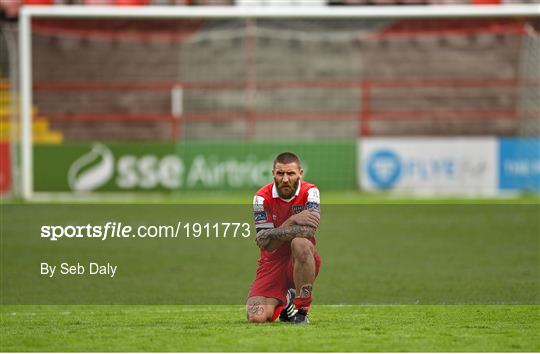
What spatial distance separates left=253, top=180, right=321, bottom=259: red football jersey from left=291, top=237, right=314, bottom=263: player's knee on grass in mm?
111

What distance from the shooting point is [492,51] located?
93.7ft

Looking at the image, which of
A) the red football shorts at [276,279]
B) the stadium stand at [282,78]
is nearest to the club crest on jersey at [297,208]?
the red football shorts at [276,279]

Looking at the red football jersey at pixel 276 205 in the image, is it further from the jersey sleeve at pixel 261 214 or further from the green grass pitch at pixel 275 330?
the green grass pitch at pixel 275 330

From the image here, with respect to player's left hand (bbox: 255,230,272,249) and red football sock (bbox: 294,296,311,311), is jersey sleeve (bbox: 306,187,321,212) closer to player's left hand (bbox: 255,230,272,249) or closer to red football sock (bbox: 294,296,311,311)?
player's left hand (bbox: 255,230,272,249)

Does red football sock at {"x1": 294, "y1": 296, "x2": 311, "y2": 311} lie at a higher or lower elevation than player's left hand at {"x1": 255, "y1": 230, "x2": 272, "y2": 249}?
lower

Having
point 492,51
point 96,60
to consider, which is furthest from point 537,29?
point 96,60

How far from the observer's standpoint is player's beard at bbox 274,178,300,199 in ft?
25.3

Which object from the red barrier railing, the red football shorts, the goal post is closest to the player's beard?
the red football shorts

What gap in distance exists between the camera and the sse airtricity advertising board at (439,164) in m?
22.6

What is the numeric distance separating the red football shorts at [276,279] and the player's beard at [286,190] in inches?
20.2

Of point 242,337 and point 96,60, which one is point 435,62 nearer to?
point 96,60

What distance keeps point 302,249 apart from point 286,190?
0.42 m

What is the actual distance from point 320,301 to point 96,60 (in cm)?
1833

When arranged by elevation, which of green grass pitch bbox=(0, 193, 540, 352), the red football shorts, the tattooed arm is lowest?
green grass pitch bbox=(0, 193, 540, 352)
